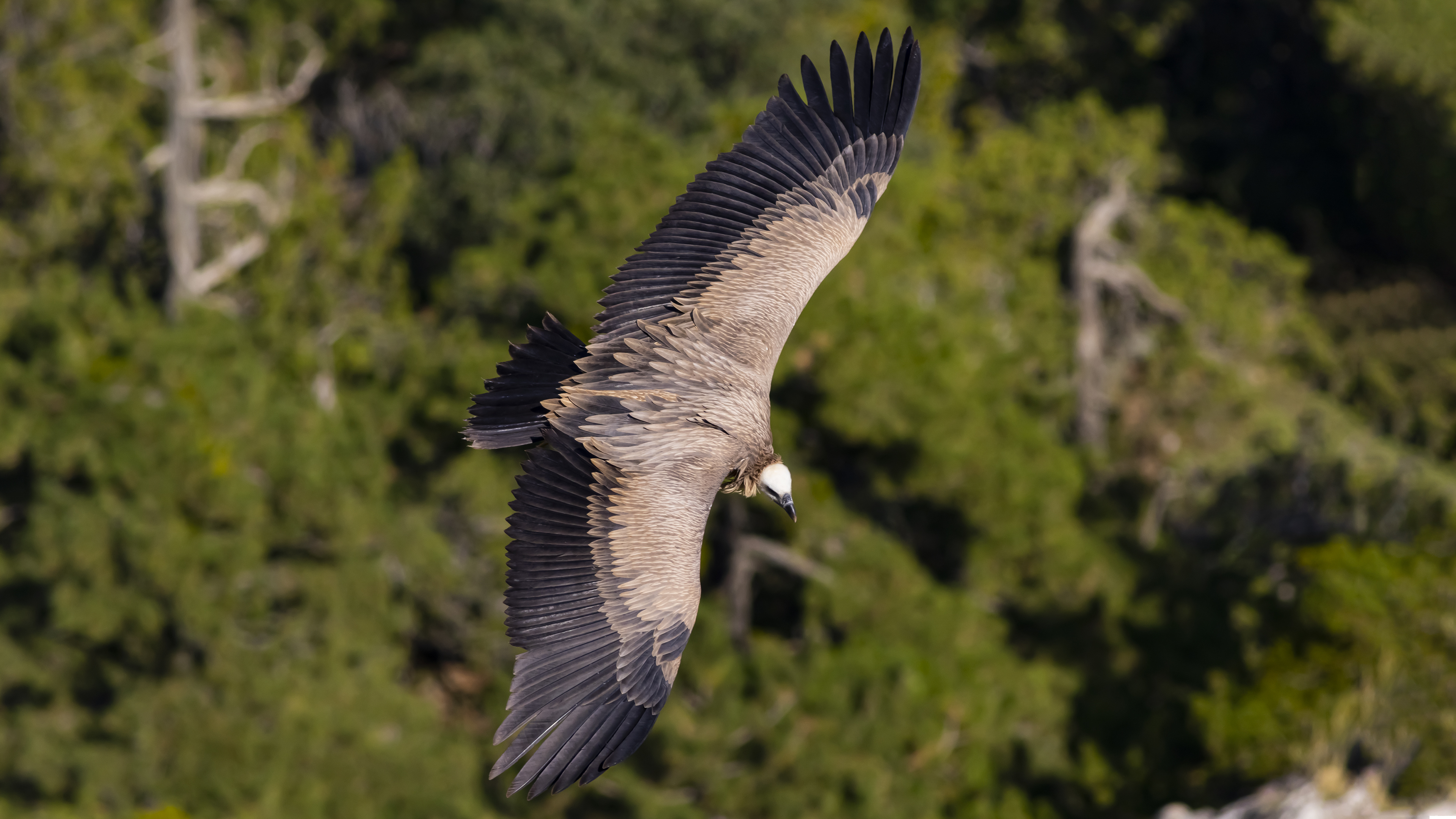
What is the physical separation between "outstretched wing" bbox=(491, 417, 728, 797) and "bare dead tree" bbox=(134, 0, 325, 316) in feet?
33.9

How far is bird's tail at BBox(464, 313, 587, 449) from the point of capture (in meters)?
5.62

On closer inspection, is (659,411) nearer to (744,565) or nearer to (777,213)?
(777,213)

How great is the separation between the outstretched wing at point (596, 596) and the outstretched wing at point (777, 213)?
795mm

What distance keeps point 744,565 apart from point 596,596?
783 cm

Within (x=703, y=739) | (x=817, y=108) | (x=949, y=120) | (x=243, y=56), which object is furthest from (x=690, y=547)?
(x=949, y=120)

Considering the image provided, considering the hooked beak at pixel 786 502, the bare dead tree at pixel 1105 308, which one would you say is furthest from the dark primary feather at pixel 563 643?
the bare dead tree at pixel 1105 308

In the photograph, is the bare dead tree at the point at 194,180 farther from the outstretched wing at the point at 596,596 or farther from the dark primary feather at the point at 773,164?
the outstretched wing at the point at 596,596

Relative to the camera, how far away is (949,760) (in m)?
12.0

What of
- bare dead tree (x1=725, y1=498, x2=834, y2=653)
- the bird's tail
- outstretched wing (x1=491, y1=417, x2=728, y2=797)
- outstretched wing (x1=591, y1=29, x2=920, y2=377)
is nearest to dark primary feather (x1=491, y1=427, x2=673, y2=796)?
outstretched wing (x1=491, y1=417, x2=728, y2=797)

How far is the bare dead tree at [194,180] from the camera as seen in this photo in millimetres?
15133

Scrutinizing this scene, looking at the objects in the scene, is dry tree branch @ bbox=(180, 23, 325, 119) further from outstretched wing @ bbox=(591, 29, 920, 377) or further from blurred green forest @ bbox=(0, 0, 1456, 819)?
outstretched wing @ bbox=(591, 29, 920, 377)

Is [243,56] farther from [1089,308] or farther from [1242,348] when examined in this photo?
[1242,348]

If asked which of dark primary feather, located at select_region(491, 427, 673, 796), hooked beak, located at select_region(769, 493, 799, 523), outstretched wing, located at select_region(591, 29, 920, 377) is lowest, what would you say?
dark primary feather, located at select_region(491, 427, 673, 796)

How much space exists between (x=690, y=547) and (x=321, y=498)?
7634 mm
